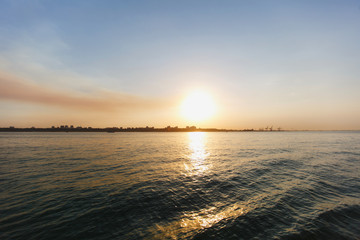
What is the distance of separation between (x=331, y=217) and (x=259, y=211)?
18.2 feet

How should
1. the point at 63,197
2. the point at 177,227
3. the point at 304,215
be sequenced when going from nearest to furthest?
the point at 177,227 → the point at 304,215 → the point at 63,197

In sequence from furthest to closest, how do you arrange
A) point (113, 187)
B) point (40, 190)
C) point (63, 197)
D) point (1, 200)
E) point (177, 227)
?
point (113, 187)
point (40, 190)
point (63, 197)
point (1, 200)
point (177, 227)

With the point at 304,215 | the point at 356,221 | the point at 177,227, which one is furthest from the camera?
the point at 304,215

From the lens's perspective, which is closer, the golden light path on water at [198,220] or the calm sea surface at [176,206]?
the golden light path on water at [198,220]

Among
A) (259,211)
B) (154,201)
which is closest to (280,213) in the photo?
(259,211)

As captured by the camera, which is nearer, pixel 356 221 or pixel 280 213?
pixel 356 221

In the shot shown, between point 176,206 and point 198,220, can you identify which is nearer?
point 198,220

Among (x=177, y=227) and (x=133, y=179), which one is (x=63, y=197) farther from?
(x=177, y=227)

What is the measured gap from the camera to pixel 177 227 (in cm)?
1113

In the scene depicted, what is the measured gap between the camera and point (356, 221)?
1205 cm

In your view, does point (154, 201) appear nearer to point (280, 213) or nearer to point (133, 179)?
point (133, 179)

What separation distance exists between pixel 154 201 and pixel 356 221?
1678cm

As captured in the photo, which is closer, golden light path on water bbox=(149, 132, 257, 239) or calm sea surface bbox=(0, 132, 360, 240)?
golden light path on water bbox=(149, 132, 257, 239)

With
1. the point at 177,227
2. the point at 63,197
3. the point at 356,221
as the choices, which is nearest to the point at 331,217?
the point at 356,221
